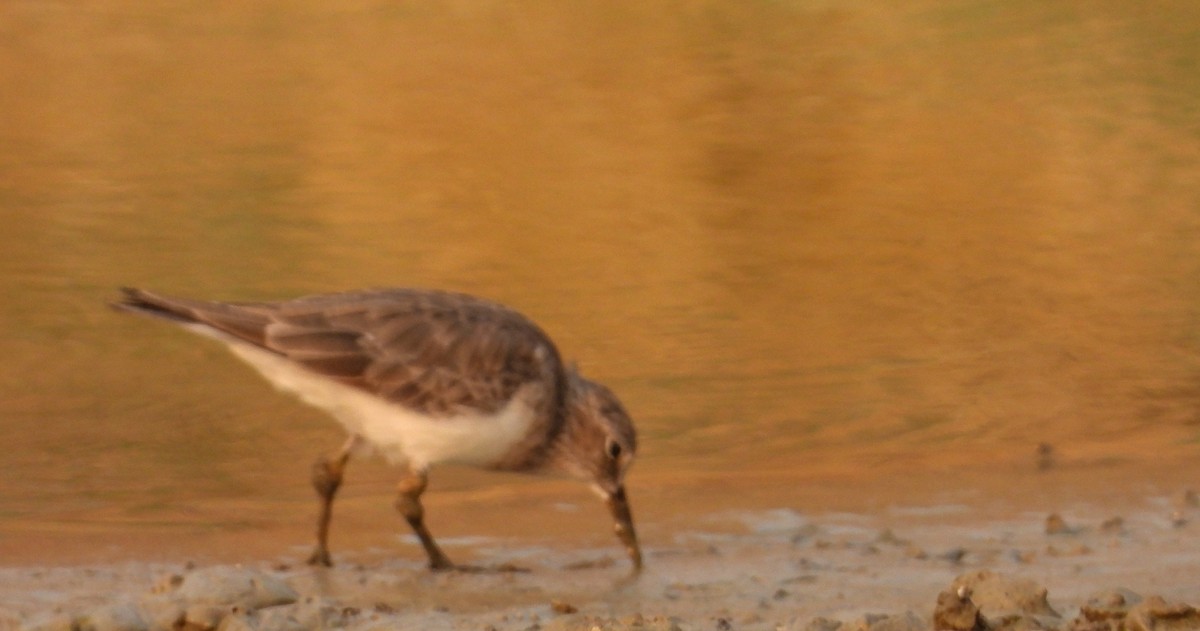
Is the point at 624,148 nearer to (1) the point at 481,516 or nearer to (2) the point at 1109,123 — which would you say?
(2) the point at 1109,123

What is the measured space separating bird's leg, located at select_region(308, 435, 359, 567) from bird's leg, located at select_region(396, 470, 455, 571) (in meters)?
0.25

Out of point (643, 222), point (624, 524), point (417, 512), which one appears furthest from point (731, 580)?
point (643, 222)

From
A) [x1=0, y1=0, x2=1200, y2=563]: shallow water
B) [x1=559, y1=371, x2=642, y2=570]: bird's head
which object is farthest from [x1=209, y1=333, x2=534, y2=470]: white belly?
[x1=0, y1=0, x2=1200, y2=563]: shallow water

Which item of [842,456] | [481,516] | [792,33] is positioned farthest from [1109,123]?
[481,516]

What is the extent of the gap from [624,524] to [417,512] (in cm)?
71

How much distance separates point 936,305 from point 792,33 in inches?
482

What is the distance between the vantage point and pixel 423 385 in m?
6.97

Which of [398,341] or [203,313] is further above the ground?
[203,313]

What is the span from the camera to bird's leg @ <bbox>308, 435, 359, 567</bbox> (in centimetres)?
691

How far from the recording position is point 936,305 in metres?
11.5

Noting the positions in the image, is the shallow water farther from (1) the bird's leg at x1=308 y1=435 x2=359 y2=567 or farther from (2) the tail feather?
(2) the tail feather

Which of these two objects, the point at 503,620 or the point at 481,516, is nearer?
the point at 503,620

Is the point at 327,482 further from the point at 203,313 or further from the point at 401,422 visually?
the point at 203,313

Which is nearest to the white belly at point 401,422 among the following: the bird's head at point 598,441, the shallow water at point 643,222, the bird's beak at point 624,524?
the bird's head at point 598,441
